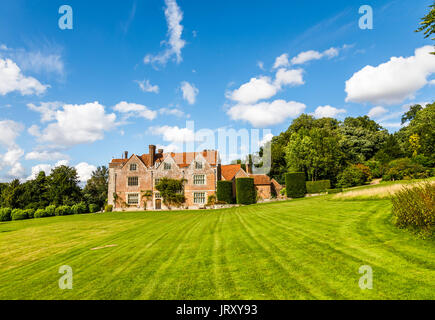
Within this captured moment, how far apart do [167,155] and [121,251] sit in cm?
2996

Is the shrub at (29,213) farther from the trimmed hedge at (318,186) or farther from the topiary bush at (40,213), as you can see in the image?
the trimmed hedge at (318,186)

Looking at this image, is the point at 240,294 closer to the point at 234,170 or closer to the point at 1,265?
the point at 1,265

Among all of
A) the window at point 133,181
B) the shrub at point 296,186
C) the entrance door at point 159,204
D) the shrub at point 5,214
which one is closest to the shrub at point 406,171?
the shrub at point 296,186

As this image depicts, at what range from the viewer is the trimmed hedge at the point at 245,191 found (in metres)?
33.5

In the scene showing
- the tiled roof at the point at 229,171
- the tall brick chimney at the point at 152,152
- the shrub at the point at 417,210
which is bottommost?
the shrub at the point at 417,210

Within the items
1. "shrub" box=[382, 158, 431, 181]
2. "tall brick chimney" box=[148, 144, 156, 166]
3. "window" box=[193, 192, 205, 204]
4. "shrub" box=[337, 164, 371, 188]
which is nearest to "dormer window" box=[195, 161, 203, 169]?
"window" box=[193, 192, 205, 204]

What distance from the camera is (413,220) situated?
7.03 meters

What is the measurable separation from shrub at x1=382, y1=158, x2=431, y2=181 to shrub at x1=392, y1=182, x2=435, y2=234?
2919 cm

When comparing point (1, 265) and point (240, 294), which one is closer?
point (240, 294)

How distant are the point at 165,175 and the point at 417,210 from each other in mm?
34539

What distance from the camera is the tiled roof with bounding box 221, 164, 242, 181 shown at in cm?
3917

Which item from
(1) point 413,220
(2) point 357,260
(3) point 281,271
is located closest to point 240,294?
(3) point 281,271

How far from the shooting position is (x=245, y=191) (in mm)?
33594

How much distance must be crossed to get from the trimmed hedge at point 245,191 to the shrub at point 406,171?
69.1 feet
